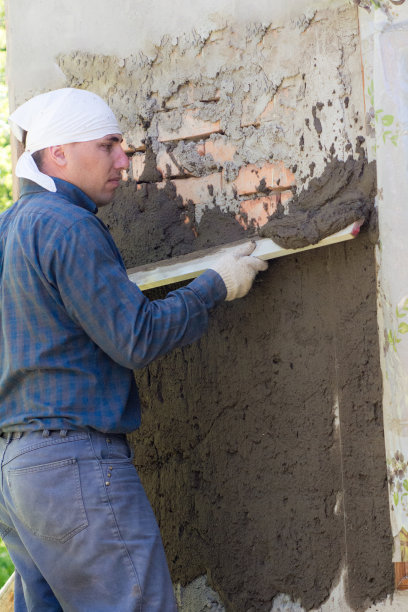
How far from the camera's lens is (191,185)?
2986 mm

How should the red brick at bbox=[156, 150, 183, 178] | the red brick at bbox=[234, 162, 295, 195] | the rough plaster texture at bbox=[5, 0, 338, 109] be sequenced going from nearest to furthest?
the red brick at bbox=[234, 162, 295, 195], the rough plaster texture at bbox=[5, 0, 338, 109], the red brick at bbox=[156, 150, 183, 178]

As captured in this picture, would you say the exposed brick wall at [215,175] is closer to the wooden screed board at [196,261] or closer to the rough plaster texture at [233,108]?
the rough plaster texture at [233,108]

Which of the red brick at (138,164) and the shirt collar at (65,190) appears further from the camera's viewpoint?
the red brick at (138,164)

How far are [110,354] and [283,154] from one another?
92 cm

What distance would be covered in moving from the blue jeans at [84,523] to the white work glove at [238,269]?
0.58 metres

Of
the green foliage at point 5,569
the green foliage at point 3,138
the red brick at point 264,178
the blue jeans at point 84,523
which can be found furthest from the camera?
the green foliage at point 3,138

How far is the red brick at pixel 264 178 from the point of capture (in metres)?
2.70

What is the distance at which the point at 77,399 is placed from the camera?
7.48 feet

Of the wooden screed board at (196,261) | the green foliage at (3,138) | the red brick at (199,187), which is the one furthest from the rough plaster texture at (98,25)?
the green foliage at (3,138)

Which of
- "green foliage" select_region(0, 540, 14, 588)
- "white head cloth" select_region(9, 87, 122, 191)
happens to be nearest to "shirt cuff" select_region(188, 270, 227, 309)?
"white head cloth" select_region(9, 87, 122, 191)

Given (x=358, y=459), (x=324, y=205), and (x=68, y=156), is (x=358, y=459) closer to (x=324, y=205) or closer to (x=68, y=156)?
(x=324, y=205)

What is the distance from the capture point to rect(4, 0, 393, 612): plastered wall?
250 centimetres

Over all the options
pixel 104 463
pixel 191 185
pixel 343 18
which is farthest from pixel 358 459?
pixel 343 18

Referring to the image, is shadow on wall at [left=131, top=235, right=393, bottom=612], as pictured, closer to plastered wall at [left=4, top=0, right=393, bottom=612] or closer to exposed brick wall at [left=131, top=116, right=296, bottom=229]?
plastered wall at [left=4, top=0, right=393, bottom=612]
